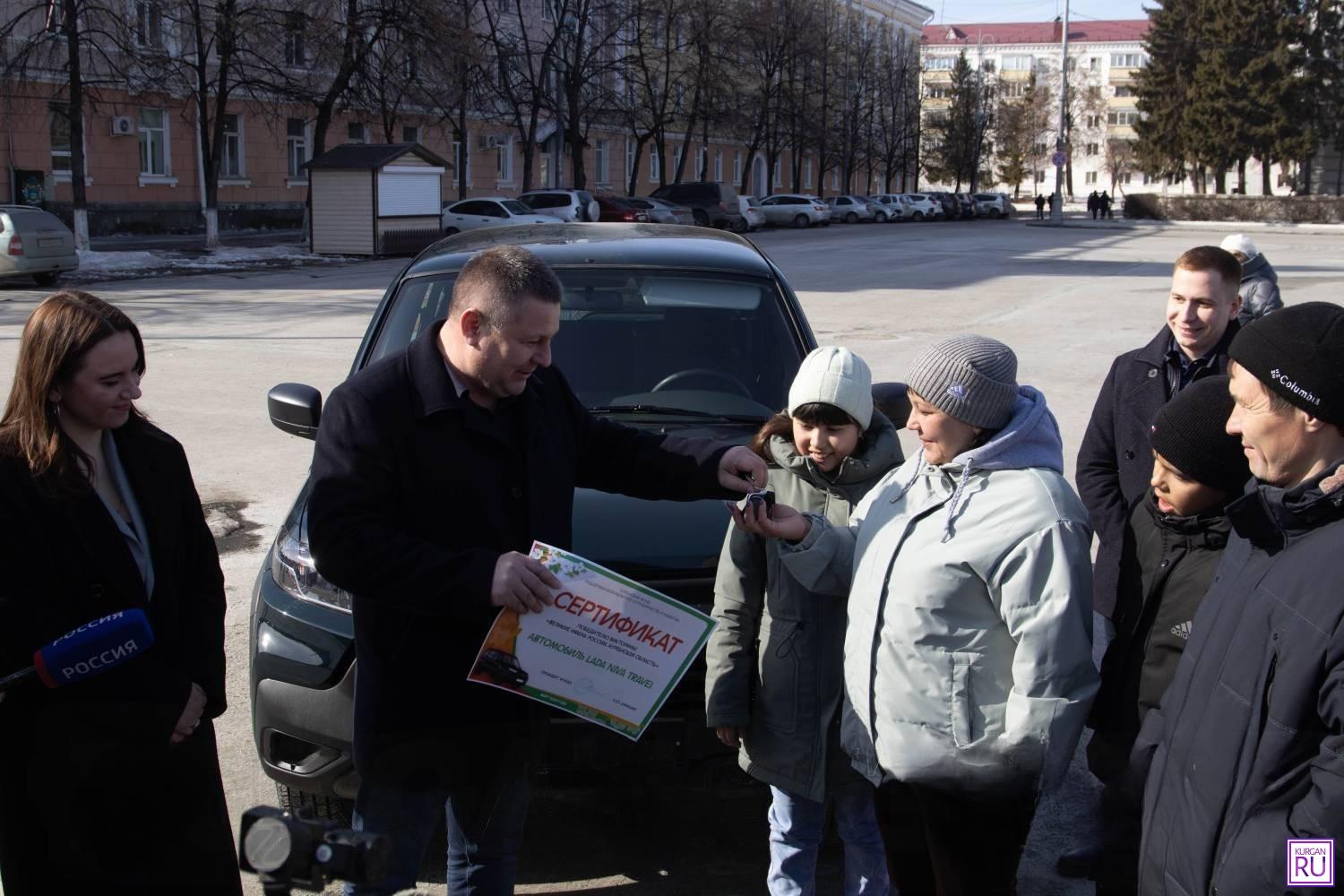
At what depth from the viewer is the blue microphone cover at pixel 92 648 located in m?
2.39

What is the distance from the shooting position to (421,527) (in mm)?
2643

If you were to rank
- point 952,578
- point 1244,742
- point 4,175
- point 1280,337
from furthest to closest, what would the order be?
1. point 4,175
2. point 952,578
3. point 1280,337
4. point 1244,742

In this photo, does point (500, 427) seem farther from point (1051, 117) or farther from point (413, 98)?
point (1051, 117)

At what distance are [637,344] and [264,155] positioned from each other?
38736 mm

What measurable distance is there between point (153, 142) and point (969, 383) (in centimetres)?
3859

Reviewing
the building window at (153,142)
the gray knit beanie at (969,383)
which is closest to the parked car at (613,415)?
the gray knit beanie at (969,383)

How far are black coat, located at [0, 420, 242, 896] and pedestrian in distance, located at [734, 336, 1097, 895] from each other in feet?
4.10

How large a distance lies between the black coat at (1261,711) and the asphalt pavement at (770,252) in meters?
0.74

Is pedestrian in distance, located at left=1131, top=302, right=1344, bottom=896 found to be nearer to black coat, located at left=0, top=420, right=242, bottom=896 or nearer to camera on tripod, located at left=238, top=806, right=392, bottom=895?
camera on tripod, located at left=238, top=806, right=392, bottom=895

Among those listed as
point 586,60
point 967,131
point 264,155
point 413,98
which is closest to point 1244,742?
point 413,98

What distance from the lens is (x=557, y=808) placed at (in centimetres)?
400

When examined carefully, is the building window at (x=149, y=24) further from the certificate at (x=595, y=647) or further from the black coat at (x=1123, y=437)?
the certificate at (x=595, y=647)

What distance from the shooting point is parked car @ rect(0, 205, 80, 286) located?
65.6 feet

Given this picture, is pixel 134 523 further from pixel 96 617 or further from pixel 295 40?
pixel 295 40
